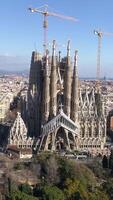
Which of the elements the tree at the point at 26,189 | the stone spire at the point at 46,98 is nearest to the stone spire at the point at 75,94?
the stone spire at the point at 46,98

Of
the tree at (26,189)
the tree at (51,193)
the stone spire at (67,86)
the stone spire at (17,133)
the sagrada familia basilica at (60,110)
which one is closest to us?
the tree at (51,193)

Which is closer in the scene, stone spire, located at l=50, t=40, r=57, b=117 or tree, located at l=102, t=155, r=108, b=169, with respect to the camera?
tree, located at l=102, t=155, r=108, b=169

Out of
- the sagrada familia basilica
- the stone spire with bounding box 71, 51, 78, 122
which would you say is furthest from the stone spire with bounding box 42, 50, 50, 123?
the stone spire with bounding box 71, 51, 78, 122

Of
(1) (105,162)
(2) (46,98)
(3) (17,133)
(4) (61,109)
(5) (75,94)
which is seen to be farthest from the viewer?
(5) (75,94)

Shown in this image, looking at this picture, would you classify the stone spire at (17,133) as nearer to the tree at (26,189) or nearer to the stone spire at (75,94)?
the stone spire at (75,94)

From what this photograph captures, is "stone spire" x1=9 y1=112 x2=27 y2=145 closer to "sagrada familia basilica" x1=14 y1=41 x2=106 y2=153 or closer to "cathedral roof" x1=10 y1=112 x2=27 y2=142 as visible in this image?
"cathedral roof" x1=10 y1=112 x2=27 y2=142

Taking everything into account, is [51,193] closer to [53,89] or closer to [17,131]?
[17,131]

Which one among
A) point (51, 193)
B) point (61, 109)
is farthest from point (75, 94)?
point (51, 193)

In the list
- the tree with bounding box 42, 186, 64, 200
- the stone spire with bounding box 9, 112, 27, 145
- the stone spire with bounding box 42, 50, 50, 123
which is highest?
the stone spire with bounding box 42, 50, 50, 123
